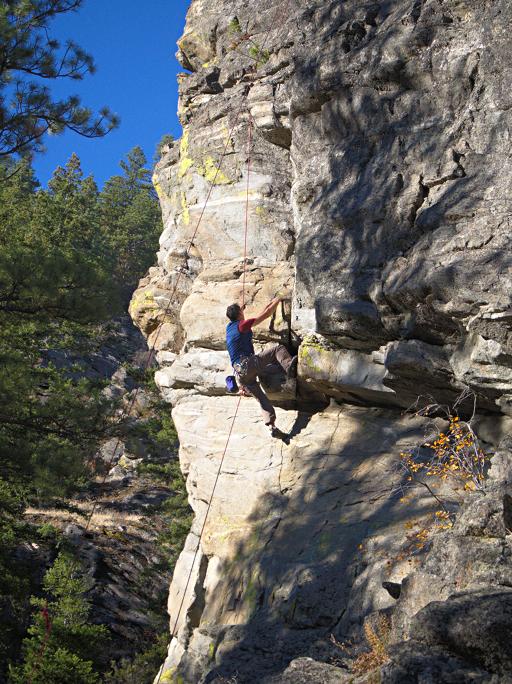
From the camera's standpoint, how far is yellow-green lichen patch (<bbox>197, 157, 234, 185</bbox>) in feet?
38.1

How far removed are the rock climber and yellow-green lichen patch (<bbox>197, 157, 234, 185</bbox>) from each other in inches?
120

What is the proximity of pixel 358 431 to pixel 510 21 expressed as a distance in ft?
17.3

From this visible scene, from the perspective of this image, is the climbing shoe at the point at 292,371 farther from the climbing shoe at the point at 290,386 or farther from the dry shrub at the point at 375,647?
the dry shrub at the point at 375,647

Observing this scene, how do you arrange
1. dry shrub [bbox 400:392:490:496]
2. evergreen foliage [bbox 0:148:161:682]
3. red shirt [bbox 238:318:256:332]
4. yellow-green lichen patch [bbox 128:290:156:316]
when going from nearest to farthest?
dry shrub [bbox 400:392:490:496] < red shirt [bbox 238:318:256:332] < evergreen foliage [bbox 0:148:161:682] < yellow-green lichen patch [bbox 128:290:156:316]

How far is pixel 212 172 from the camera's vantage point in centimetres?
1181

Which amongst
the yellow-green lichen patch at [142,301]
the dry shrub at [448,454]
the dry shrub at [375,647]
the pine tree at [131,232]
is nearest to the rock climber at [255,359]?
the dry shrub at [448,454]

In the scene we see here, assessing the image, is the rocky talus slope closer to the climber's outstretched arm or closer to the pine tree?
the climber's outstretched arm

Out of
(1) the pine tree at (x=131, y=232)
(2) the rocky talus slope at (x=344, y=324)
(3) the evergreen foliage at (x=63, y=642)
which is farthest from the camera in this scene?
(1) the pine tree at (x=131, y=232)

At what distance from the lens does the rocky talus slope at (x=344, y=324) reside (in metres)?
6.54

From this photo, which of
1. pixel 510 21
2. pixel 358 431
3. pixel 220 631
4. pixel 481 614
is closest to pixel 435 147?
pixel 510 21

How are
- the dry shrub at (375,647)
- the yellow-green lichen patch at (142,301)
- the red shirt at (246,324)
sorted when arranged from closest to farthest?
the dry shrub at (375,647)
the red shirt at (246,324)
the yellow-green lichen patch at (142,301)

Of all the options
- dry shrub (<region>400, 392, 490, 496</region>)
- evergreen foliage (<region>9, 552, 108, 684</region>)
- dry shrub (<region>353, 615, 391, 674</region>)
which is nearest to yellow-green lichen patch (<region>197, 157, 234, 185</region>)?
dry shrub (<region>400, 392, 490, 496</region>)

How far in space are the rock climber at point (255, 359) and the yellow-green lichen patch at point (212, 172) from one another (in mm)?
3049

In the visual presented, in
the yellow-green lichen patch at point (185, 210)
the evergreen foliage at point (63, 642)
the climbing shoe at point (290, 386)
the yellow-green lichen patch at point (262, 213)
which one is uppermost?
the yellow-green lichen patch at point (185, 210)
